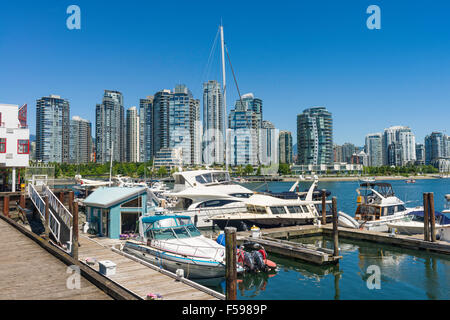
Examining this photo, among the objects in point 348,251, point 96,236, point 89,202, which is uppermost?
point 89,202

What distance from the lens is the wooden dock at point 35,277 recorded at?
1102 cm

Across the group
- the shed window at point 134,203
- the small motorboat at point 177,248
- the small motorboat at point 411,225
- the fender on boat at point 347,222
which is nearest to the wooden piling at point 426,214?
the small motorboat at point 411,225

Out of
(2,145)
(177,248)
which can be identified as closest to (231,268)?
(177,248)

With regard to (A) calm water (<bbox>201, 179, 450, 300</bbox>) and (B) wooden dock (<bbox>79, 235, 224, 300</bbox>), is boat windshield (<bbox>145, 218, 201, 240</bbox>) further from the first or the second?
(A) calm water (<bbox>201, 179, 450, 300</bbox>)

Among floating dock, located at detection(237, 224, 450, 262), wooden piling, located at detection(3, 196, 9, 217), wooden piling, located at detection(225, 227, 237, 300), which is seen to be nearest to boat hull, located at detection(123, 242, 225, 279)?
wooden piling, located at detection(225, 227, 237, 300)

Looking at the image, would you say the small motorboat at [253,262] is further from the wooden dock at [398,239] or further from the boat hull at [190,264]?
the wooden dock at [398,239]

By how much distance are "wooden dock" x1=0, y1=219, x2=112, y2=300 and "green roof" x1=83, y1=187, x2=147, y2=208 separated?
195 inches

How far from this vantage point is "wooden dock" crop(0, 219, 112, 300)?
1102 cm

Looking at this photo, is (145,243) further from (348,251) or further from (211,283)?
(348,251)

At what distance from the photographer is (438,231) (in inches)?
1065

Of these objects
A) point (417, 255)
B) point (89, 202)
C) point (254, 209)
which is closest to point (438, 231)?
point (417, 255)

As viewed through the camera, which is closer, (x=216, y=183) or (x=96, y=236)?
(x=96, y=236)

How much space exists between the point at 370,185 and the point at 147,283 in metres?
27.3
